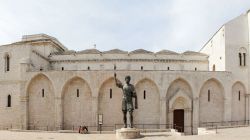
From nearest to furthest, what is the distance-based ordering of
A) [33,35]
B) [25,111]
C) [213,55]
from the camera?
[25,111] → [213,55] → [33,35]

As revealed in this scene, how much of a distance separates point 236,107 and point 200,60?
8.18 meters

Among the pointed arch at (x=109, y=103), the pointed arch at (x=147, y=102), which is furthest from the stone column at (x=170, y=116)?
the pointed arch at (x=109, y=103)

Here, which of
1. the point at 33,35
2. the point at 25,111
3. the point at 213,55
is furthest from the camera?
the point at 33,35

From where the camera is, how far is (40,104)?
102 ft

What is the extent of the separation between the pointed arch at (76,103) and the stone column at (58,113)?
1.59 ft

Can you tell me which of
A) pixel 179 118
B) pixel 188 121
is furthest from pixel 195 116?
pixel 179 118

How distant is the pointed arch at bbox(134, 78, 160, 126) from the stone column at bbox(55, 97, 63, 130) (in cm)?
721

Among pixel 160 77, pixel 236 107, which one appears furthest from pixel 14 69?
pixel 236 107

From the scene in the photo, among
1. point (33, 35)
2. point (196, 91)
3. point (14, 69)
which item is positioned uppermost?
point (33, 35)

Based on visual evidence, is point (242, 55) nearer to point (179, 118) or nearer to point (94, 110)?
point (179, 118)

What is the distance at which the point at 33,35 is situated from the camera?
39.5 metres

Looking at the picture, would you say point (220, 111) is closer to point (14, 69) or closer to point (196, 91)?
point (196, 91)

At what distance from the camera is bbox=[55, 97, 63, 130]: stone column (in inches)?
1204

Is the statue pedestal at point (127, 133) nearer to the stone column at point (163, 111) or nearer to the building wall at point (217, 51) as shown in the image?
the stone column at point (163, 111)
